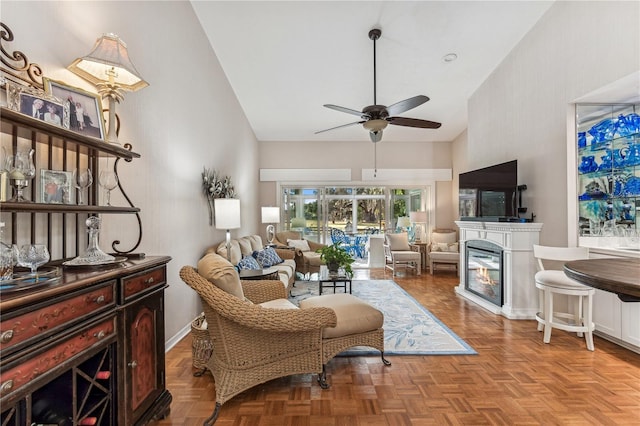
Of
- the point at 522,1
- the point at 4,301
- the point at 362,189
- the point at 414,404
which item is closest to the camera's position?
the point at 4,301

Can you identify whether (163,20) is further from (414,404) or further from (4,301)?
(414,404)

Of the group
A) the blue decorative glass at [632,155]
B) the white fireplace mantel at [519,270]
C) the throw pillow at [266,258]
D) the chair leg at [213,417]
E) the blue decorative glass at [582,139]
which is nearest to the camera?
the chair leg at [213,417]

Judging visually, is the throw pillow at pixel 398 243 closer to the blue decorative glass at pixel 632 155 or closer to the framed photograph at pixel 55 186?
the blue decorative glass at pixel 632 155

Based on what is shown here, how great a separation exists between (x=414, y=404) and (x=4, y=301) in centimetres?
213

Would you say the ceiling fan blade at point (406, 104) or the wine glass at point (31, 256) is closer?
the wine glass at point (31, 256)

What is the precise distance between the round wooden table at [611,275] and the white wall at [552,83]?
197 centimetres

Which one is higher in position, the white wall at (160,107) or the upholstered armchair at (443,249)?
Result: the white wall at (160,107)

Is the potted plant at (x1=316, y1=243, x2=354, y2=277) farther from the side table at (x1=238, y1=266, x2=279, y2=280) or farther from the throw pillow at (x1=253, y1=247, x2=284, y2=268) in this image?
the throw pillow at (x1=253, y1=247, x2=284, y2=268)

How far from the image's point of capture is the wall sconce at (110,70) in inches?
64.7

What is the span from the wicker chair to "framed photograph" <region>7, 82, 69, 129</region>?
3.22ft

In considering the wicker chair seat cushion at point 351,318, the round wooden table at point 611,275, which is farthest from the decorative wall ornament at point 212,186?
the round wooden table at point 611,275

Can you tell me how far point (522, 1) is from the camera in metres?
3.22

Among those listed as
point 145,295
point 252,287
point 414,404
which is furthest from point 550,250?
point 145,295

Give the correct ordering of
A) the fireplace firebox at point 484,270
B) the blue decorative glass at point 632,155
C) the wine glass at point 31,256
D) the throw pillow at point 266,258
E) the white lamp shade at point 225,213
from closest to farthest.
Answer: the wine glass at point 31,256, the blue decorative glass at point 632,155, the white lamp shade at point 225,213, the fireplace firebox at point 484,270, the throw pillow at point 266,258
